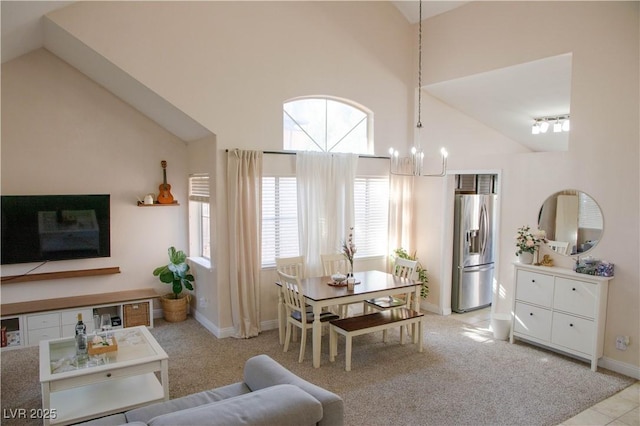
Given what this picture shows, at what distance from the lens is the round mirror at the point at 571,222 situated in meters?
→ 4.66

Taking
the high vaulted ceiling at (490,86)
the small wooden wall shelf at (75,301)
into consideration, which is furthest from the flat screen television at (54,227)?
the high vaulted ceiling at (490,86)

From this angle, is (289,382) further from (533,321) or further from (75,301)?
(75,301)

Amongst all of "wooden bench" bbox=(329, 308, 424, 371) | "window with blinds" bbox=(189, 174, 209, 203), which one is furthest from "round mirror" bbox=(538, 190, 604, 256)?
"window with blinds" bbox=(189, 174, 209, 203)

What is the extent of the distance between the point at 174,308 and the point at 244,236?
5.09ft

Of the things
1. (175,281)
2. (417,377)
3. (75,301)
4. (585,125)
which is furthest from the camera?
(175,281)

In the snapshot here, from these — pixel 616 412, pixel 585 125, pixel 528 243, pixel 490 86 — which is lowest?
pixel 616 412

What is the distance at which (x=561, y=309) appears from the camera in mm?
4703

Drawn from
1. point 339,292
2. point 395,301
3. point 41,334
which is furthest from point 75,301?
point 395,301

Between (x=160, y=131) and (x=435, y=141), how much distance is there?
402 cm

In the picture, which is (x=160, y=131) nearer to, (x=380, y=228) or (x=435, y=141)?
(x=380, y=228)

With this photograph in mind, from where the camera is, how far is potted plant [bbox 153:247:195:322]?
584 cm

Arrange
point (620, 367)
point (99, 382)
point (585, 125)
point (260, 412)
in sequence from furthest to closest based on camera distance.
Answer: point (585, 125) < point (620, 367) < point (99, 382) < point (260, 412)

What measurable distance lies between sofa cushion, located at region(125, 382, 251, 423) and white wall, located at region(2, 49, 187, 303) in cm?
346

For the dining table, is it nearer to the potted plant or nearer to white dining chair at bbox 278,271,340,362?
white dining chair at bbox 278,271,340,362
